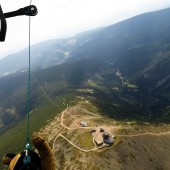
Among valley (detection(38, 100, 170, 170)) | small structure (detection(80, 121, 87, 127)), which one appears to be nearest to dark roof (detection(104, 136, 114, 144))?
valley (detection(38, 100, 170, 170))

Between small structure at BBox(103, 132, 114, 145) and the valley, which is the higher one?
small structure at BBox(103, 132, 114, 145)

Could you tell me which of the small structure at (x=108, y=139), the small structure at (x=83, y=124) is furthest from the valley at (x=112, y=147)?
the small structure at (x=83, y=124)

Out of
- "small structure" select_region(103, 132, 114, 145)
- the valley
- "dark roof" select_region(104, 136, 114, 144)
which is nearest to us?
the valley

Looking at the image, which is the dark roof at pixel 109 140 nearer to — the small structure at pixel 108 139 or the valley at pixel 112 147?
the small structure at pixel 108 139

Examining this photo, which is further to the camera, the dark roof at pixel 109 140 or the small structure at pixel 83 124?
the small structure at pixel 83 124

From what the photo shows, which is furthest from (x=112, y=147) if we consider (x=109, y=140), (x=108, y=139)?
(x=108, y=139)

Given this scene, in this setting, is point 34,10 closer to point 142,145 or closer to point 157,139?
point 142,145

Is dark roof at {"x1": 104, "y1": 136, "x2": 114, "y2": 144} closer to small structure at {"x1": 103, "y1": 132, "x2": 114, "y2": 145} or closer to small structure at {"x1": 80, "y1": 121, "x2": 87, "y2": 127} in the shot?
small structure at {"x1": 103, "y1": 132, "x2": 114, "y2": 145}

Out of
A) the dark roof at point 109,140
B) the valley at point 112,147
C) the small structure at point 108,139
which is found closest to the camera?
the valley at point 112,147

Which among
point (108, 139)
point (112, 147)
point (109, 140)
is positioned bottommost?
point (112, 147)

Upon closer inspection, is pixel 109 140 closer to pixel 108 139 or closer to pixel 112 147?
pixel 108 139

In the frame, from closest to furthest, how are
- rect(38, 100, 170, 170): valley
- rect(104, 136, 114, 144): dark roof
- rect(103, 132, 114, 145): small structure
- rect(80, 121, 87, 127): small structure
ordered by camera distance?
rect(38, 100, 170, 170): valley → rect(104, 136, 114, 144): dark roof → rect(103, 132, 114, 145): small structure → rect(80, 121, 87, 127): small structure

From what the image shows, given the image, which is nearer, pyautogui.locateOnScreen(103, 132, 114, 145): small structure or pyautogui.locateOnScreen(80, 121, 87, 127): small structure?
pyautogui.locateOnScreen(103, 132, 114, 145): small structure
